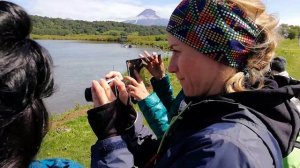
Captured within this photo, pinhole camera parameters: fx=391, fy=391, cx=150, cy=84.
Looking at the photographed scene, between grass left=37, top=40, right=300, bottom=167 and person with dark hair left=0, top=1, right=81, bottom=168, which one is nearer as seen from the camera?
person with dark hair left=0, top=1, right=81, bottom=168

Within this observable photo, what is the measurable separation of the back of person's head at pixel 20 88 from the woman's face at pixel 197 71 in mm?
789

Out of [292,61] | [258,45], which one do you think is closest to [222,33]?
[258,45]

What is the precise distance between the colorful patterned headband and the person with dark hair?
0.87 meters

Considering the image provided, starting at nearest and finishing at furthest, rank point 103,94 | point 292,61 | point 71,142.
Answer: point 103,94
point 71,142
point 292,61

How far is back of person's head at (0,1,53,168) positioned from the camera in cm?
126

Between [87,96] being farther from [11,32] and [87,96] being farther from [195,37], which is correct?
[11,32]

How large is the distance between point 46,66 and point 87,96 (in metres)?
1.08

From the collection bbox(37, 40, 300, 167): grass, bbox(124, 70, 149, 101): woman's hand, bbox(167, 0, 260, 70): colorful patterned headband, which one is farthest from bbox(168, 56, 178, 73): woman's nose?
bbox(37, 40, 300, 167): grass

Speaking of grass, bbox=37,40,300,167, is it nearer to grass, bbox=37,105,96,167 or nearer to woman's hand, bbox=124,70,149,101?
grass, bbox=37,105,96,167

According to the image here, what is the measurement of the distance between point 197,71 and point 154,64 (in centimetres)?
161

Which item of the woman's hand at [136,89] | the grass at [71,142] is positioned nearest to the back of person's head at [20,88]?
the woman's hand at [136,89]

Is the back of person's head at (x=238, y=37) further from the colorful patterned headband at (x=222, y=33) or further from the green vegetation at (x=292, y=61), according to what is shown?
the green vegetation at (x=292, y=61)

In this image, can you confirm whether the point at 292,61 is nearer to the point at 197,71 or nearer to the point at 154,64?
the point at 154,64

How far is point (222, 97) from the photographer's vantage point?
1789 millimetres
